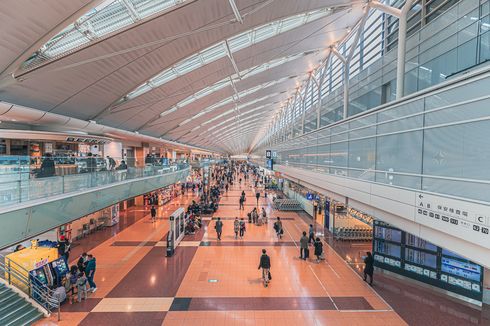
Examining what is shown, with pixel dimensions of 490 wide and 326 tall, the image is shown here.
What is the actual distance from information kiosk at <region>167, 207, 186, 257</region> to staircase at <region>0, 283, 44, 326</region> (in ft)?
16.7

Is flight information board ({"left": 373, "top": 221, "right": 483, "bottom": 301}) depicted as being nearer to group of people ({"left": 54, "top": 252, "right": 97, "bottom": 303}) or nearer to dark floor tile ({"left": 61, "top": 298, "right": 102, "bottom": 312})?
A: dark floor tile ({"left": 61, "top": 298, "right": 102, "bottom": 312})

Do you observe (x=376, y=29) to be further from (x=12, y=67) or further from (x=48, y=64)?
(x=12, y=67)

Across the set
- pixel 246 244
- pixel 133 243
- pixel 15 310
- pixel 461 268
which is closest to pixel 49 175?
pixel 15 310

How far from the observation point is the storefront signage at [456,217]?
414 cm

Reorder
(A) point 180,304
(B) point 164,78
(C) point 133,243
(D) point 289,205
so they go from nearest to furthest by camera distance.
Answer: (A) point 180,304 < (C) point 133,243 < (B) point 164,78 < (D) point 289,205

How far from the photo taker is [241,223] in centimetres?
1502

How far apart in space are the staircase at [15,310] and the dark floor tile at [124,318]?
1482 mm

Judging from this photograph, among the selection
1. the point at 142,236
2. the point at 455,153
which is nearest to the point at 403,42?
the point at 455,153

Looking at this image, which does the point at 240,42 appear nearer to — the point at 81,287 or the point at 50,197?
the point at 50,197

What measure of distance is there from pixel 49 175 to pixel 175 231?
6112 millimetres

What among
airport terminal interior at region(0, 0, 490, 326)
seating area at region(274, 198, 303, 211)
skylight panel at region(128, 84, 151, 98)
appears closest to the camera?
airport terminal interior at region(0, 0, 490, 326)

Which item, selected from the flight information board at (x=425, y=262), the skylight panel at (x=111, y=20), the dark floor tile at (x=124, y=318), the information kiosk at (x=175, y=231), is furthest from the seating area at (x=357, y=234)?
the skylight panel at (x=111, y=20)

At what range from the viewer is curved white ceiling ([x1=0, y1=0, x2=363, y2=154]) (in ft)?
26.0

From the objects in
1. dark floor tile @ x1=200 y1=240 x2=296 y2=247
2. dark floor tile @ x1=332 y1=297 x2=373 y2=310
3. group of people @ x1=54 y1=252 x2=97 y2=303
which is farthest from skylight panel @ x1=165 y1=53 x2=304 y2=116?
dark floor tile @ x1=332 y1=297 x2=373 y2=310
